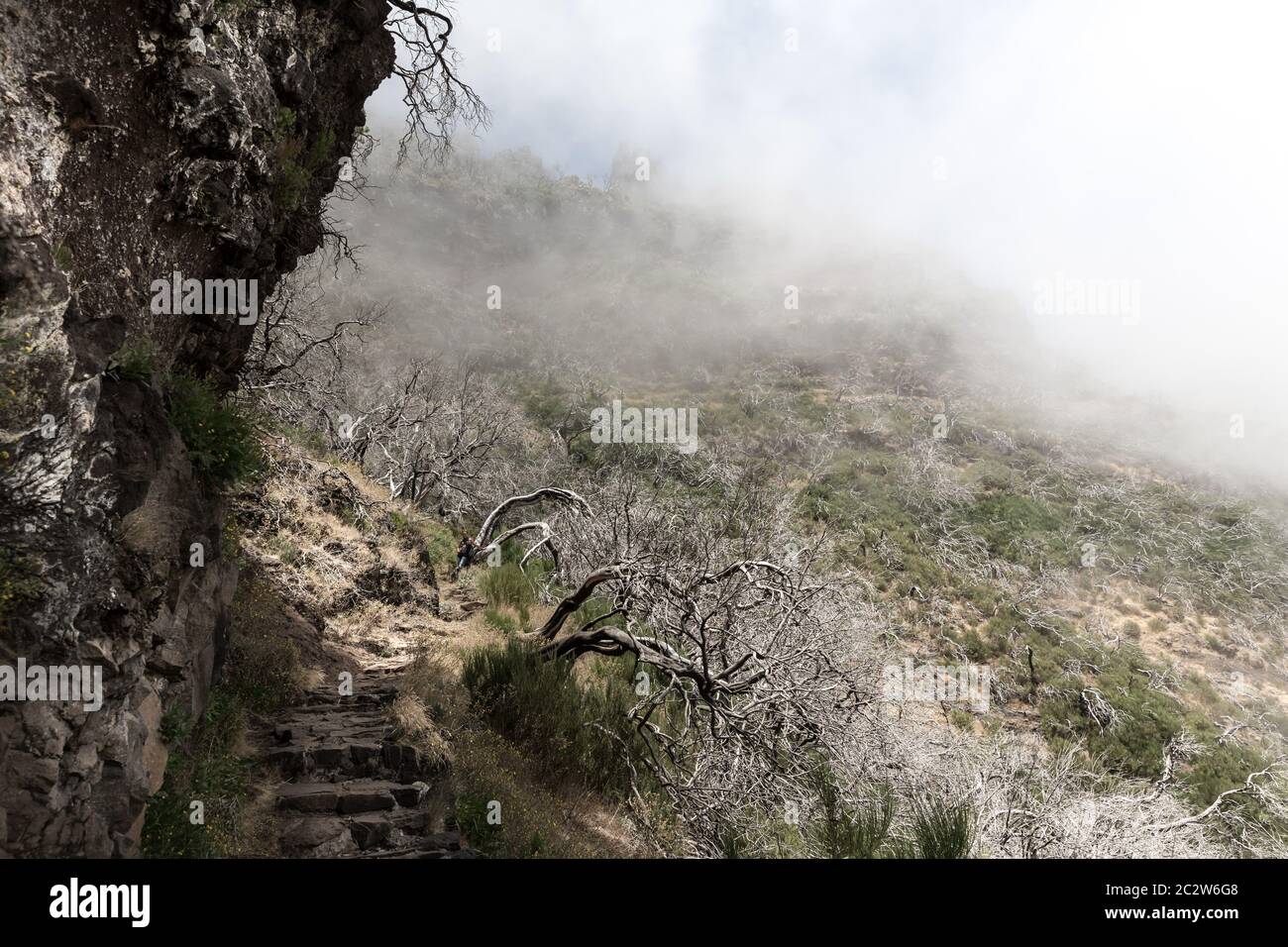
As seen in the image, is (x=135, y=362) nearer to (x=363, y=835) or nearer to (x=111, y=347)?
(x=111, y=347)

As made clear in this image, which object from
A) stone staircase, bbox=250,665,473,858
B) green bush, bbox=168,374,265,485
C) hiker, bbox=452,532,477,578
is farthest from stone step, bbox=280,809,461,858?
hiker, bbox=452,532,477,578

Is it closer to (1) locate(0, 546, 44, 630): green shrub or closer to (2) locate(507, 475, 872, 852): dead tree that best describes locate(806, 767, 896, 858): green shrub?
(2) locate(507, 475, 872, 852): dead tree

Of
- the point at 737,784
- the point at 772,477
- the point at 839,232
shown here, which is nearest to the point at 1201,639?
the point at 772,477

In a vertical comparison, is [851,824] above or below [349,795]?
below

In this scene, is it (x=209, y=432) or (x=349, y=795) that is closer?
(x=209, y=432)

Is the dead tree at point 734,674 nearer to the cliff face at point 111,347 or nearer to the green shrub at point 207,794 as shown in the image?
the green shrub at point 207,794

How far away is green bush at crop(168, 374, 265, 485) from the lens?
14.9 ft

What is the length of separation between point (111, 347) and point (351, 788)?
3814 millimetres

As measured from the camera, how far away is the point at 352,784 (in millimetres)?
5633

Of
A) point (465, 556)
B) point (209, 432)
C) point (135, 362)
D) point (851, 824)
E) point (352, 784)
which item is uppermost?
point (135, 362)

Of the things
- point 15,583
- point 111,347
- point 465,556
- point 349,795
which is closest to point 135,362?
point 111,347

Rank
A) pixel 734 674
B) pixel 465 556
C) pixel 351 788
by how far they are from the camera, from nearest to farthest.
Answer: pixel 351 788, pixel 734 674, pixel 465 556

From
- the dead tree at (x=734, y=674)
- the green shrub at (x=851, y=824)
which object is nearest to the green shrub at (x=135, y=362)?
the dead tree at (x=734, y=674)

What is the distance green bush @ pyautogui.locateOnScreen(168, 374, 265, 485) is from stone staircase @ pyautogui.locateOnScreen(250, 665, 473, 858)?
2440mm
